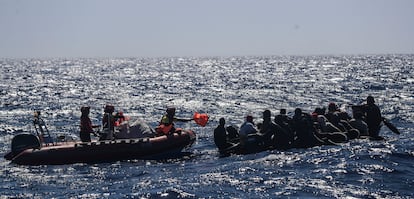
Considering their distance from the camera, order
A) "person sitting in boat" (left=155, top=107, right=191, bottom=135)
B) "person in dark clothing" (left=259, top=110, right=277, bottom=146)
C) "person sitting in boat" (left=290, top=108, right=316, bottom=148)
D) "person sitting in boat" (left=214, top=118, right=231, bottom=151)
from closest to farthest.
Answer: "person sitting in boat" (left=214, top=118, right=231, bottom=151), "person in dark clothing" (left=259, top=110, right=277, bottom=146), "person sitting in boat" (left=290, top=108, right=316, bottom=148), "person sitting in boat" (left=155, top=107, right=191, bottom=135)

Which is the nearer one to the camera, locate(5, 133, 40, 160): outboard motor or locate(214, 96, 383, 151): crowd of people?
locate(5, 133, 40, 160): outboard motor

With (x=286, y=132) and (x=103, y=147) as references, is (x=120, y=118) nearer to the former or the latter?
(x=103, y=147)

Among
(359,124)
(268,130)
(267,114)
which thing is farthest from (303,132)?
(359,124)

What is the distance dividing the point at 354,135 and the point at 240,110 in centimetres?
1708

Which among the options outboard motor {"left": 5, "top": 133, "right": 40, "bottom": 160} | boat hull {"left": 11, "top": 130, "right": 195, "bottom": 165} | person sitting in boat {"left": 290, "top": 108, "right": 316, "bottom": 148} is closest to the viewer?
boat hull {"left": 11, "top": 130, "right": 195, "bottom": 165}

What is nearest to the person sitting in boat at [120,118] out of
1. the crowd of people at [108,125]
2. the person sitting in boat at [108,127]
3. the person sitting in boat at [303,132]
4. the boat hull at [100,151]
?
the crowd of people at [108,125]

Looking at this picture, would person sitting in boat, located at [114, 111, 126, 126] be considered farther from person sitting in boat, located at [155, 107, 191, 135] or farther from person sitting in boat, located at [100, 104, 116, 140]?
Result: person sitting in boat, located at [155, 107, 191, 135]

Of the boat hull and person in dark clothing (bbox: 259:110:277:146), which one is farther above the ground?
person in dark clothing (bbox: 259:110:277:146)

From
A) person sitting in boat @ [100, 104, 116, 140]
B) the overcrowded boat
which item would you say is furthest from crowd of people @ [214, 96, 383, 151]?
person sitting in boat @ [100, 104, 116, 140]

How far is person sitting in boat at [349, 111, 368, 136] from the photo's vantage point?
23.8 m

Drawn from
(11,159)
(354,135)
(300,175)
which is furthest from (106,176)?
(354,135)

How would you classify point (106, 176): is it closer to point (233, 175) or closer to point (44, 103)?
point (233, 175)

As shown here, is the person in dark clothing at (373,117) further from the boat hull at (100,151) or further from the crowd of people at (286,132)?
the boat hull at (100,151)

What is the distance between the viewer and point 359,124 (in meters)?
23.8
